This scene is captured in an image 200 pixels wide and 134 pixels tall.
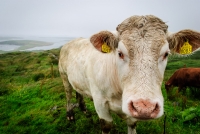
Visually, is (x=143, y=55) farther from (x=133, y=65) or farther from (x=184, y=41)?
(x=184, y=41)

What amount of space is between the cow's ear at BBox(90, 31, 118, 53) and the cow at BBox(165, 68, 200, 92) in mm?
7851

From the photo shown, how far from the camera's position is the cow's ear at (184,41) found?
3197 millimetres

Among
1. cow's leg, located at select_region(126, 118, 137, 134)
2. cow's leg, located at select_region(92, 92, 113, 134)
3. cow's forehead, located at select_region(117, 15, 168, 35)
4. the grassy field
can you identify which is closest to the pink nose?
cow's forehead, located at select_region(117, 15, 168, 35)

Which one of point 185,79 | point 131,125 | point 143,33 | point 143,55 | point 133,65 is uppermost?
point 143,33

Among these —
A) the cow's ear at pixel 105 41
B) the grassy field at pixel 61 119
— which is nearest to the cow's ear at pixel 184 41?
the grassy field at pixel 61 119

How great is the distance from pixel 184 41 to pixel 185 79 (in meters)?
8.44

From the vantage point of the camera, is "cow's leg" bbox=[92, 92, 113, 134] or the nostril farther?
"cow's leg" bbox=[92, 92, 113, 134]

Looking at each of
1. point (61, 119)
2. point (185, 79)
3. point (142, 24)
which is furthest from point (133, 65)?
point (185, 79)

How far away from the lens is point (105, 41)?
3.51 metres

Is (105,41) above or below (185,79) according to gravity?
above

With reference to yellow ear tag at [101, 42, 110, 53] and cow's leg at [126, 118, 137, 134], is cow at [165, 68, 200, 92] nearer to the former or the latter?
cow's leg at [126, 118, 137, 134]

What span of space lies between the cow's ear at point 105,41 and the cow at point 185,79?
785 cm

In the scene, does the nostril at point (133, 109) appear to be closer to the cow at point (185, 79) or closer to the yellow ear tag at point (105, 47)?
the yellow ear tag at point (105, 47)

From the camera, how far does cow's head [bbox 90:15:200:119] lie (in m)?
2.34
